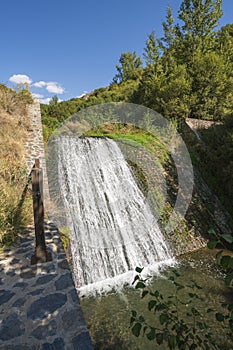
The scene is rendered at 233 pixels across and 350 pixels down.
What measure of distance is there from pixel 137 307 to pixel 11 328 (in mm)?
2131

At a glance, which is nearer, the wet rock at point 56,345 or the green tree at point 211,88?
the wet rock at point 56,345

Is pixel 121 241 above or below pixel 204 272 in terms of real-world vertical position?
above

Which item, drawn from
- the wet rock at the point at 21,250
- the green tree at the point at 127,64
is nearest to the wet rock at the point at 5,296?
the wet rock at the point at 21,250

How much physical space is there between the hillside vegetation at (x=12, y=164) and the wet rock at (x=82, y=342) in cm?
211

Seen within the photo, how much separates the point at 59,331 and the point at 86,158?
5355 mm

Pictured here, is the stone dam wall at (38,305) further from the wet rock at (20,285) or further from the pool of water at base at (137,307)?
the pool of water at base at (137,307)

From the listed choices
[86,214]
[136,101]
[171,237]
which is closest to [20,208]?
[86,214]

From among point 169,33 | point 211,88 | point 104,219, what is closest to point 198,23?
point 169,33

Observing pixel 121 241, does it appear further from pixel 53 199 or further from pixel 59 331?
pixel 59 331

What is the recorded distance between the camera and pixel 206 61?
10.5m

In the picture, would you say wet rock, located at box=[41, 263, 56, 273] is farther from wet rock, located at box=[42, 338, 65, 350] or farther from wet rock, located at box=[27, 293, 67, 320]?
wet rock, located at box=[42, 338, 65, 350]

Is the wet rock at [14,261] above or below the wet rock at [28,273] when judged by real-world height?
above

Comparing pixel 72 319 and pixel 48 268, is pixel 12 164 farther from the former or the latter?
pixel 72 319

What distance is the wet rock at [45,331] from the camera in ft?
6.10
